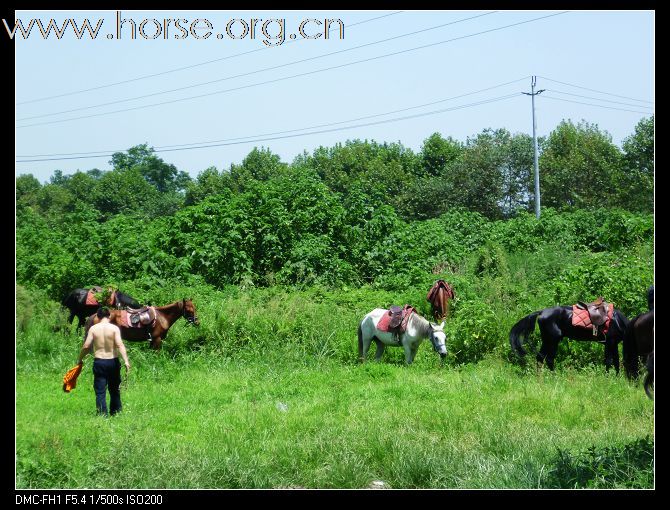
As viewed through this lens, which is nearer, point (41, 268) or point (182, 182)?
point (41, 268)

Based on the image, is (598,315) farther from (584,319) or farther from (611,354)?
(611,354)

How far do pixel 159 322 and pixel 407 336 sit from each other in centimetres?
475

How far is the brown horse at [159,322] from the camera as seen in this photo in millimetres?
15141

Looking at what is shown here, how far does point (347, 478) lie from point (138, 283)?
41.9 ft

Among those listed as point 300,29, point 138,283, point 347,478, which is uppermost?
point 300,29

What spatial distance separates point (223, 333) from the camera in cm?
1612

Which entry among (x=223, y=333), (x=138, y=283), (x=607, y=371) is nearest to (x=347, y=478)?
(x=607, y=371)

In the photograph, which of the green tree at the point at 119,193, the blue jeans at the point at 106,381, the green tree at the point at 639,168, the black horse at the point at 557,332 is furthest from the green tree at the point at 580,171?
the blue jeans at the point at 106,381

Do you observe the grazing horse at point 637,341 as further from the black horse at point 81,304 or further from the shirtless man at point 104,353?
the black horse at point 81,304

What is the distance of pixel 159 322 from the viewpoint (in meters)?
15.5

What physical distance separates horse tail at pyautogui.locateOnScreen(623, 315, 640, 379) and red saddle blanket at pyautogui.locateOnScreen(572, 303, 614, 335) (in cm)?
134
